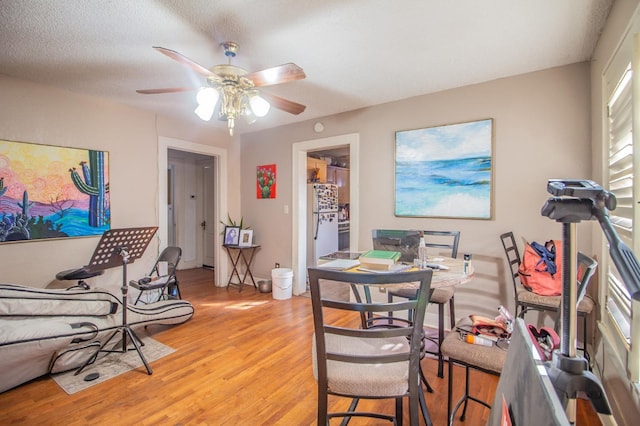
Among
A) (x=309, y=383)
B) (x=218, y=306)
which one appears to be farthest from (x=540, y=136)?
(x=218, y=306)

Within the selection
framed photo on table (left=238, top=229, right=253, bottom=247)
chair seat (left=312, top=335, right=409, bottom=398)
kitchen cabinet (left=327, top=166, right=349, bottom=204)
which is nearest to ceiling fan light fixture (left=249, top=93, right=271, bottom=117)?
chair seat (left=312, top=335, right=409, bottom=398)

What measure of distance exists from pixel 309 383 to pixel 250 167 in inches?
134

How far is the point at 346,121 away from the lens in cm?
371

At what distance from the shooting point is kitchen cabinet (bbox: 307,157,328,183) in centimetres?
505

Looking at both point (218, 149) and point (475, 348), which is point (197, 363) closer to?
point (475, 348)

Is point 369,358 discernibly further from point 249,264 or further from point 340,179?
point 340,179

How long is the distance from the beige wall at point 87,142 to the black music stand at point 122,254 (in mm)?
900

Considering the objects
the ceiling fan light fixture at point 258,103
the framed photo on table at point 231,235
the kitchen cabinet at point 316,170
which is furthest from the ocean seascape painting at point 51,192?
the kitchen cabinet at point 316,170

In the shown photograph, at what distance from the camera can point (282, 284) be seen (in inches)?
157

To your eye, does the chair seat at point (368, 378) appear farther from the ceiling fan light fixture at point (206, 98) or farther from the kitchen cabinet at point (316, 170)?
the kitchen cabinet at point (316, 170)

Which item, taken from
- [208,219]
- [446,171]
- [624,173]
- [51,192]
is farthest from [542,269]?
[208,219]

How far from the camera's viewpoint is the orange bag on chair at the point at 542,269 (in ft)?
7.20

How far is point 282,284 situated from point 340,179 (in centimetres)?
Result: 279

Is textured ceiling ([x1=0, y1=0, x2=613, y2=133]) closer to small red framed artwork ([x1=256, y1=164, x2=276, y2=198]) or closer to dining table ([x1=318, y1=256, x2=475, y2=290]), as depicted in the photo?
dining table ([x1=318, y1=256, x2=475, y2=290])
